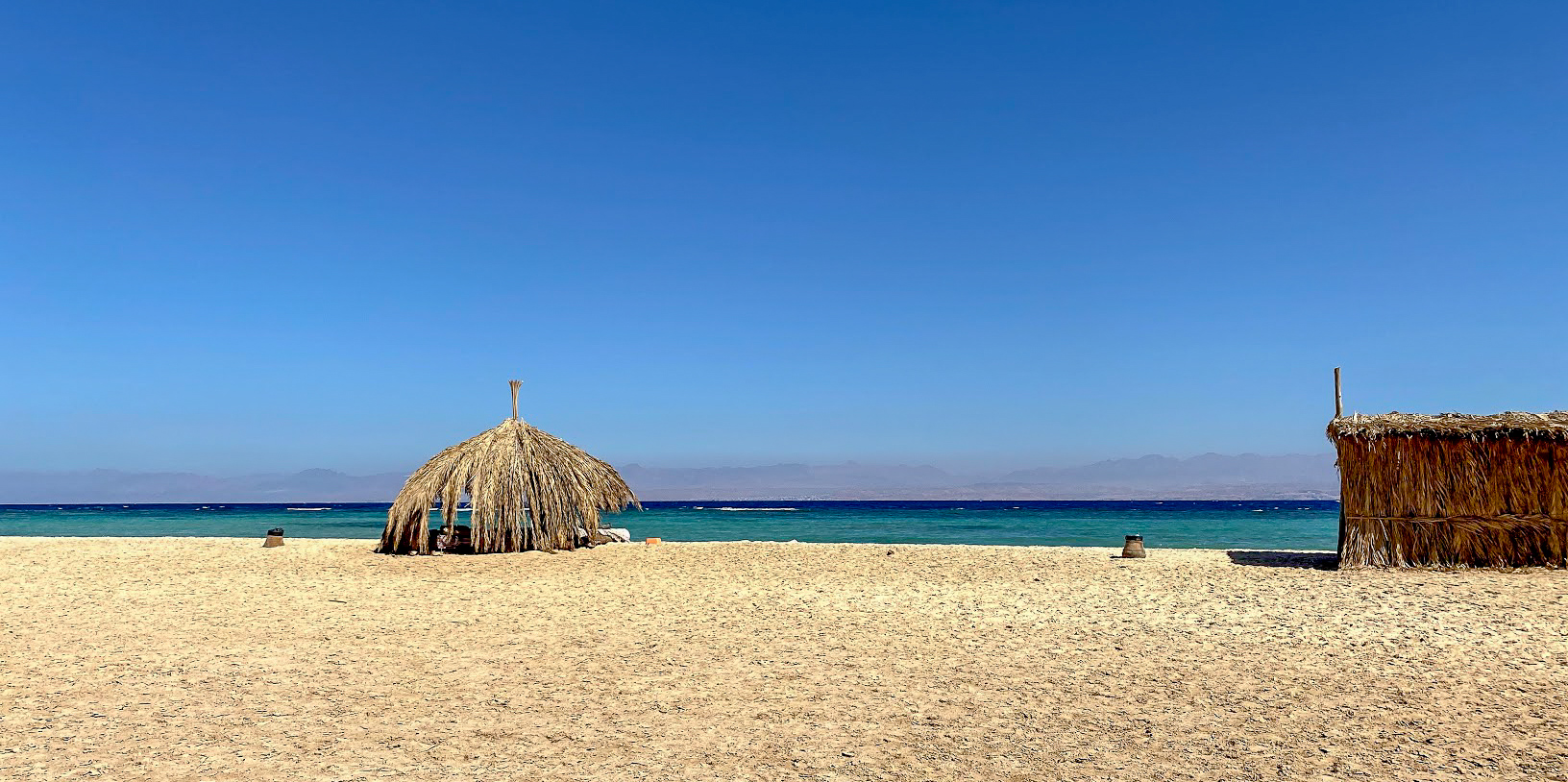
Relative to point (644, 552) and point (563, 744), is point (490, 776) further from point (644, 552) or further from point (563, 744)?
point (644, 552)

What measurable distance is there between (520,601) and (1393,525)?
12494mm

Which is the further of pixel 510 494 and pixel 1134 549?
pixel 1134 549

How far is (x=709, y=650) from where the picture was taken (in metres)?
7.93

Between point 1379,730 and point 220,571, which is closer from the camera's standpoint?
point 1379,730

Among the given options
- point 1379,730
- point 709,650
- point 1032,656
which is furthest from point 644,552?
point 1379,730

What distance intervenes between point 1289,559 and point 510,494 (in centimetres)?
1331

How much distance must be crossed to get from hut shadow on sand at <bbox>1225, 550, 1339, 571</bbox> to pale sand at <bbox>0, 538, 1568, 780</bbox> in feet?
5.64

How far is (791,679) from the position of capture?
6859mm

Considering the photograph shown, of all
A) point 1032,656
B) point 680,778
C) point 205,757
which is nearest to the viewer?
point 680,778

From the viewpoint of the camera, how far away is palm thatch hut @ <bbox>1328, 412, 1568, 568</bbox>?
43.9ft

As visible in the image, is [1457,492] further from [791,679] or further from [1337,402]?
[791,679]

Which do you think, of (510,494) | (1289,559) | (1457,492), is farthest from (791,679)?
(1289,559)

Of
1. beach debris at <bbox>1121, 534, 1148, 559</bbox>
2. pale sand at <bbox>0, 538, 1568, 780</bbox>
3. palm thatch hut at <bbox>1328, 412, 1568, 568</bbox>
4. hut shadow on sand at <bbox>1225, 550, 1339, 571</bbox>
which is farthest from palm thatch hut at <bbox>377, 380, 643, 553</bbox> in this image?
palm thatch hut at <bbox>1328, 412, 1568, 568</bbox>

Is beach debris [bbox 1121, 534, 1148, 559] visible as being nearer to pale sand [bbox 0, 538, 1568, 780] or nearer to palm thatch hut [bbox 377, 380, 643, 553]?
pale sand [bbox 0, 538, 1568, 780]
